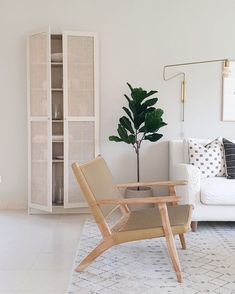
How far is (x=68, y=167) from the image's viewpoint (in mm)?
4172

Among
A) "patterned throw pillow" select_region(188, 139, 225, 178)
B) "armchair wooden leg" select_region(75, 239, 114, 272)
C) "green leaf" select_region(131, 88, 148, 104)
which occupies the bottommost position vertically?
"armchair wooden leg" select_region(75, 239, 114, 272)

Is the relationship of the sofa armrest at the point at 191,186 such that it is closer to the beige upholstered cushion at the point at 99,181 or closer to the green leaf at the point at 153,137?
the green leaf at the point at 153,137

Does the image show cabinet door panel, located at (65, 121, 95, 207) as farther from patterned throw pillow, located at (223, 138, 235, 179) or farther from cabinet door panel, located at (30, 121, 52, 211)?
patterned throw pillow, located at (223, 138, 235, 179)

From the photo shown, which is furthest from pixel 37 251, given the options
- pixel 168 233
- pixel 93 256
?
pixel 168 233

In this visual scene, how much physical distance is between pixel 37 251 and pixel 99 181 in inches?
32.0

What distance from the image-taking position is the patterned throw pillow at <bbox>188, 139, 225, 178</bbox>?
3.90 m

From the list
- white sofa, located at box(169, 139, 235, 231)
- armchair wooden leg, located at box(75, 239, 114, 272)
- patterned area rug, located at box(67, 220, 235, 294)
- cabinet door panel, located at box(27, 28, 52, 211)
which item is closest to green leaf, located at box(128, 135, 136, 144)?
white sofa, located at box(169, 139, 235, 231)

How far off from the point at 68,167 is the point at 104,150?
543mm

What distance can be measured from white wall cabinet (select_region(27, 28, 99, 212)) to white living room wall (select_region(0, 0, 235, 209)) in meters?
0.29

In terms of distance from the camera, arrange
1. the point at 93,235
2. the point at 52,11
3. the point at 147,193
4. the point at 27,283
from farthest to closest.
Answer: the point at 52,11 → the point at 147,193 → the point at 93,235 → the point at 27,283

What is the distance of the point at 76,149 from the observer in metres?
4.19

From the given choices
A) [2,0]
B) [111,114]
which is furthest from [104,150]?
[2,0]

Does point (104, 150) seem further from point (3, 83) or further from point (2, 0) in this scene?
point (2, 0)

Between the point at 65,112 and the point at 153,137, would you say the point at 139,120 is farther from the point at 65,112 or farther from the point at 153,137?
the point at 65,112
